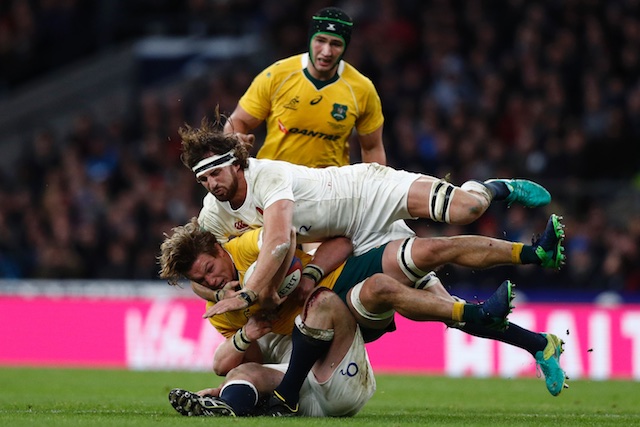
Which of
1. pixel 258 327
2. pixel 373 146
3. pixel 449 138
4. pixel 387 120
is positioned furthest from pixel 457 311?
pixel 387 120

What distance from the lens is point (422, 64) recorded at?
19.9 metres

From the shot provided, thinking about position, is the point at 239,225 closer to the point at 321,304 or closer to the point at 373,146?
the point at 321,304

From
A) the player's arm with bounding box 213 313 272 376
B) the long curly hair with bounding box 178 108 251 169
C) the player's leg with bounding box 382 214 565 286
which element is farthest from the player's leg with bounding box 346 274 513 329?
the long curly hair with bounding box 178 108 251 169

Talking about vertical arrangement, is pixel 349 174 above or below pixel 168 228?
above

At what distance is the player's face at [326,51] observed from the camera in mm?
10344

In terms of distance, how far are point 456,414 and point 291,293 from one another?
65.4 inches

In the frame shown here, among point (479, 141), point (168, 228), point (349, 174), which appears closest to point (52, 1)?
point (168, 228)

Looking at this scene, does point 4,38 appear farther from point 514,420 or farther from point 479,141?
point 514,420

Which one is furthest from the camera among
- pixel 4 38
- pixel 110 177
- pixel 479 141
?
pixel 4 38

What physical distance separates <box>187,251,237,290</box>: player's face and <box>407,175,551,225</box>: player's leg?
141cm

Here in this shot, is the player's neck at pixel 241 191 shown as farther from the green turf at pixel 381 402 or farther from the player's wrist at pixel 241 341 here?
the green turf at pixel 381 402

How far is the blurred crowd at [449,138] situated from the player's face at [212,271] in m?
7.87

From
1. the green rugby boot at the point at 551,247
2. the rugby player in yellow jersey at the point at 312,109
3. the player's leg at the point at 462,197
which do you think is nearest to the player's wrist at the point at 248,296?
the player's leg at the point at 462,197

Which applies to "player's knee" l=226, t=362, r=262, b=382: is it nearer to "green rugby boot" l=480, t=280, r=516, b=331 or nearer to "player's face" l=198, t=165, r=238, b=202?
"player's face" l=198, t=165, r=238, b=202
